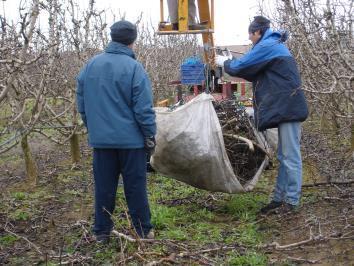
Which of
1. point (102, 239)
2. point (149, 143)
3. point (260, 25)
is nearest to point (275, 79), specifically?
point (260, 25)

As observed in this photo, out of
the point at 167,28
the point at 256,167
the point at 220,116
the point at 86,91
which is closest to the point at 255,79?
the point at 220,116

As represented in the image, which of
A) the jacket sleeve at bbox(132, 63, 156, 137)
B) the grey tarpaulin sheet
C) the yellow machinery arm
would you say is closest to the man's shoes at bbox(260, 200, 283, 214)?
the grey tarpaulin sheet

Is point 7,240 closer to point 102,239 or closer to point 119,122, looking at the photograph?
point 102,239

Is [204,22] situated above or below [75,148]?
above

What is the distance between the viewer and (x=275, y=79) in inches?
175

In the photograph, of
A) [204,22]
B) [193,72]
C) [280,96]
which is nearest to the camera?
[280,96]

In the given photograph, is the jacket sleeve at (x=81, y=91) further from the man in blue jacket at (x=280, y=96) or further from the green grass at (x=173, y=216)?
the man in blue jacket at (x=280, y=96)

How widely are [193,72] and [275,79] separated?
76.9 inches

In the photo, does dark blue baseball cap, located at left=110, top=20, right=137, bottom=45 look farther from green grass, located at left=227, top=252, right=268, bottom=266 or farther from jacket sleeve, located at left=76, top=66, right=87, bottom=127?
green grass, located at left=227, top=252, right=268, bottom=266

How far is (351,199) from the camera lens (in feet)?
14.8

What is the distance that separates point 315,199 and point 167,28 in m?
3.21

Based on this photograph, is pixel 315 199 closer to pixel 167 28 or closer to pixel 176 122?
pixel 176 122

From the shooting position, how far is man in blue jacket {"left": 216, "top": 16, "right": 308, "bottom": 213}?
4.42 m

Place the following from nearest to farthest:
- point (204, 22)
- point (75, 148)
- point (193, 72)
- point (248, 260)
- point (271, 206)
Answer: point (248, 260), point (271, 206), point (193, 72), point (75, 148), point (204, 22)
